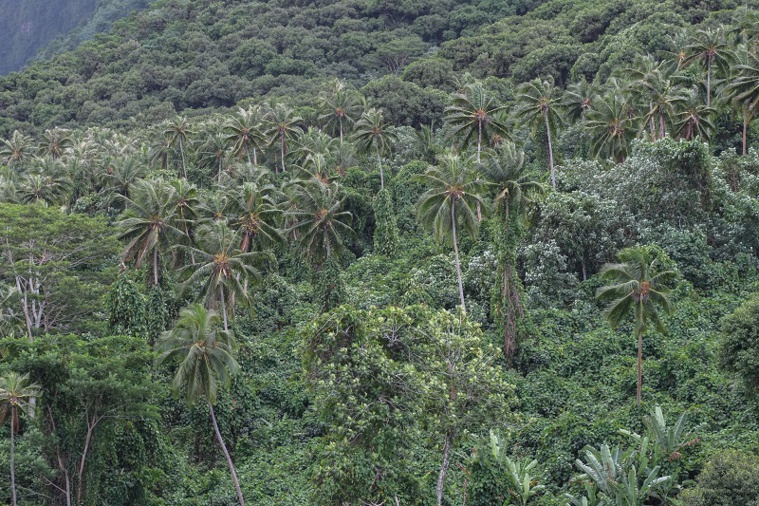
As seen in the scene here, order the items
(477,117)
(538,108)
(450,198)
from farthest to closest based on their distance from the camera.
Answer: (538,108) → (477,117) → (450,198)

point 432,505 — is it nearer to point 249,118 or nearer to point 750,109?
point 750,109

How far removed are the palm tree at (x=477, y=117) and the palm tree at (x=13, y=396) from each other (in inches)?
1200

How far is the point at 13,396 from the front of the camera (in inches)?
1211

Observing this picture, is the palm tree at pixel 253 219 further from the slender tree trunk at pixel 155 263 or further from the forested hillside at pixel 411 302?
the slender tree trunk at pixel 155 263

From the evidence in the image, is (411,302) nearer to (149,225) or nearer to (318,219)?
(318,219)

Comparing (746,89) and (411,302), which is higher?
(746,89)

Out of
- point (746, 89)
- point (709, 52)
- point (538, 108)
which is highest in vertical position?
point (709, 52)

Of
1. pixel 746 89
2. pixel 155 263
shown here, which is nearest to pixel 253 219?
pixel 155 263

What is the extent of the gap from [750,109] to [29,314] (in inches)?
1801

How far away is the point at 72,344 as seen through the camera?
35.4m

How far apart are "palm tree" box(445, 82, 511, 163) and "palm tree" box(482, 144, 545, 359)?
819 cm

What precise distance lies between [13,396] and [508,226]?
2538cm

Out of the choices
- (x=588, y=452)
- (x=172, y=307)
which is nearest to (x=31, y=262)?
(x=172, y=307)

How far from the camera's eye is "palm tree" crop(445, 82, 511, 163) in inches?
2061
